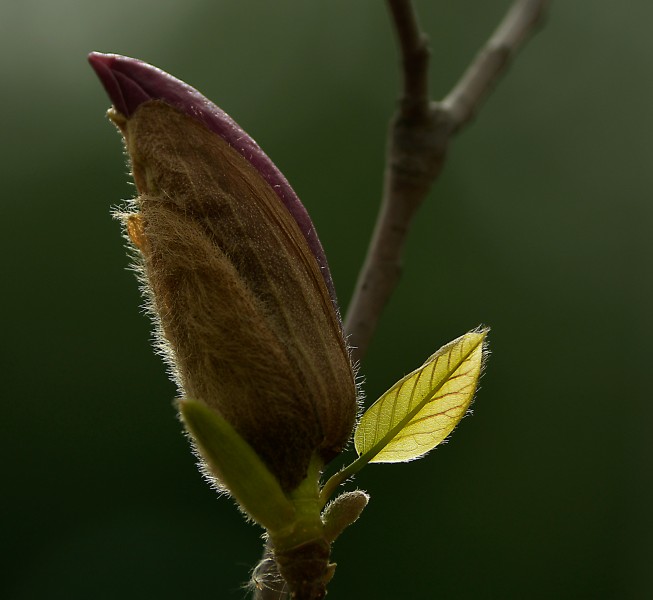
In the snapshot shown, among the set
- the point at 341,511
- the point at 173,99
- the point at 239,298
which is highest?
the point at 173,99

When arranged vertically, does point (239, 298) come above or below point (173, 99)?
below

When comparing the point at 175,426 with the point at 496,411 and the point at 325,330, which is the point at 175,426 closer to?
the point at 496,411

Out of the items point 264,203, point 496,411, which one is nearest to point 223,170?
point 264,203

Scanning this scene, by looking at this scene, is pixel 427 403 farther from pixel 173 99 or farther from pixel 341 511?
pixel 173 99

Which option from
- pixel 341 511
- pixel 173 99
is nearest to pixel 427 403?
pixel 341 511

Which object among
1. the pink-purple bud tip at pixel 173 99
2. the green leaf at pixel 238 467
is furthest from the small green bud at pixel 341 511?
the pink-purple bud tip at pixel 173 99

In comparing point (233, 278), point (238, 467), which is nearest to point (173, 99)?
point (233, 278)
